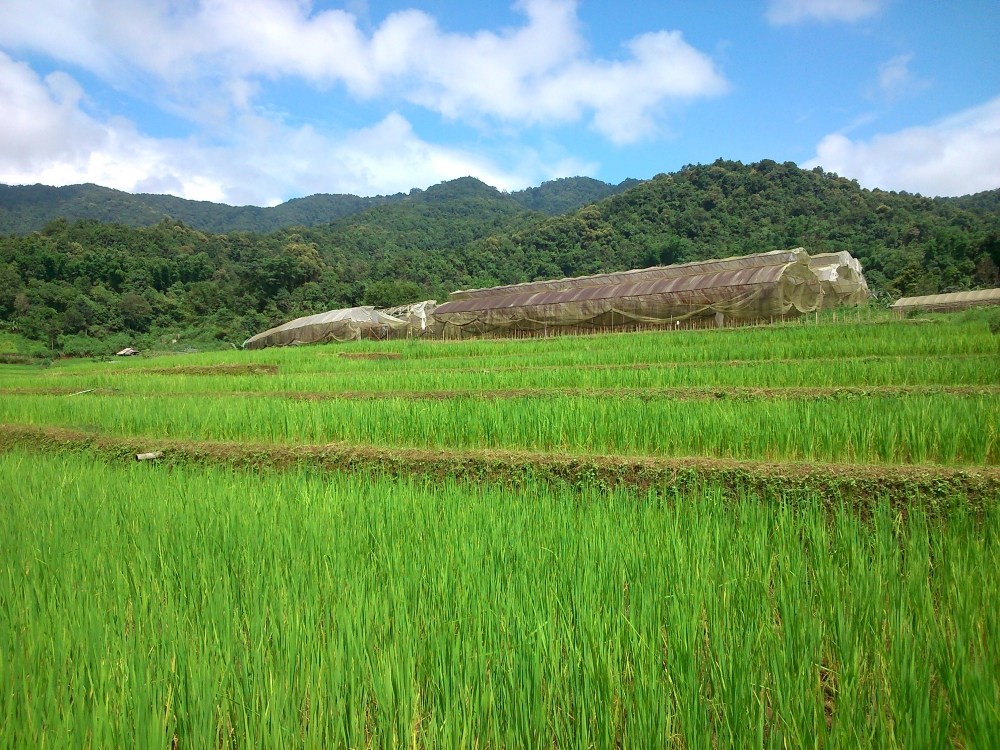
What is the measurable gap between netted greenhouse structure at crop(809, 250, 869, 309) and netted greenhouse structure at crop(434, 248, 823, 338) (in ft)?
1.91

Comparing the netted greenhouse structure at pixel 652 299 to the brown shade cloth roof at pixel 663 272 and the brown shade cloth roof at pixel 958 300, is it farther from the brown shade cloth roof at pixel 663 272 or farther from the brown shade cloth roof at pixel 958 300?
the brown shade cloth roof at pixel 958 300

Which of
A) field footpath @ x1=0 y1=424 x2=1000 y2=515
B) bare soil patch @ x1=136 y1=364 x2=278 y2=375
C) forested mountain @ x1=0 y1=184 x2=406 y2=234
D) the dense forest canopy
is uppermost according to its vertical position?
forested mountain @ x1=0 y1=184 x2=406 y2=234

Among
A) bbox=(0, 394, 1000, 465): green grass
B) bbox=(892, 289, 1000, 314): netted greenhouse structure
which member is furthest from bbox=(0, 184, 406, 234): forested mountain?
bbox=(0, 394, 1000, 465): green grass

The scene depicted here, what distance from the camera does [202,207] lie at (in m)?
92.4

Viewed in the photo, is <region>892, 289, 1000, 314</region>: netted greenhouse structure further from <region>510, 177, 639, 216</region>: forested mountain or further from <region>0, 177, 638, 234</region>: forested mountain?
<region>510, 177, 639, 216</region>: forested mountain

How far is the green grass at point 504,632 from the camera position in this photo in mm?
1354

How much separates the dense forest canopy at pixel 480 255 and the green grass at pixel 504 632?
87.5 feet

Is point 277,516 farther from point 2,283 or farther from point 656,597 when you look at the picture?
point 2,283

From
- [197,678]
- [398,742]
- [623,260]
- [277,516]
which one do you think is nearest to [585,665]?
[398,742]

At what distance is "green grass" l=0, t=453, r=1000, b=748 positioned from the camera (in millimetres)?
1354

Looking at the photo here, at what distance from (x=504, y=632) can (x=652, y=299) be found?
16.9 meters

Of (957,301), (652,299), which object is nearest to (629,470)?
(652,299)

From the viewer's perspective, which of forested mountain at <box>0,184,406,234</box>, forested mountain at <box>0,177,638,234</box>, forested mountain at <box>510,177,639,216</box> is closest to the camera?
forested mountain at <box>0,184,406,234</box>

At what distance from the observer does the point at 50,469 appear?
14.5 ft
